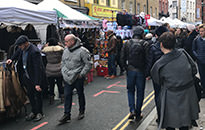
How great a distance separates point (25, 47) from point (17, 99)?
50.1 inches

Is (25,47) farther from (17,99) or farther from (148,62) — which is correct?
(148,62)

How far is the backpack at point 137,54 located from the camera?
5035 mm

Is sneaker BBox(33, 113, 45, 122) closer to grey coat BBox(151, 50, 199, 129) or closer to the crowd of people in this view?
the crowd of people

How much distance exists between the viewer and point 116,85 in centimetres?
916

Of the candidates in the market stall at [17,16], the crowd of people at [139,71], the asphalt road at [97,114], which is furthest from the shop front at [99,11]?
the asphalt road at [97,114]

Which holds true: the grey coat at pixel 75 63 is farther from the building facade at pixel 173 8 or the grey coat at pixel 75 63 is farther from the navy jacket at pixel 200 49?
the building facade at pixel 173 8

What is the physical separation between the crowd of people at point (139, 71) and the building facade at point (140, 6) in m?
20.1

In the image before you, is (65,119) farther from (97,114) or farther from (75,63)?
(75,63)

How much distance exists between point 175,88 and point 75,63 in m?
2.63

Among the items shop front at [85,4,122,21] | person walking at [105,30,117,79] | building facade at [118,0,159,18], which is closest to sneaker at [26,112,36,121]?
person walking at [105,30,117,79]

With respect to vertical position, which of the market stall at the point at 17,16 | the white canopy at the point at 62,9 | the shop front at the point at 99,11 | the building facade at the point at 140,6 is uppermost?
the building facade at the point at 140,6

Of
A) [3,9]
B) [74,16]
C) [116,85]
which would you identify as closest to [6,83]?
[3,9]

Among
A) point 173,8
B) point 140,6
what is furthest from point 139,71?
point 173,8

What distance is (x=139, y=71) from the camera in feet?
16.6
